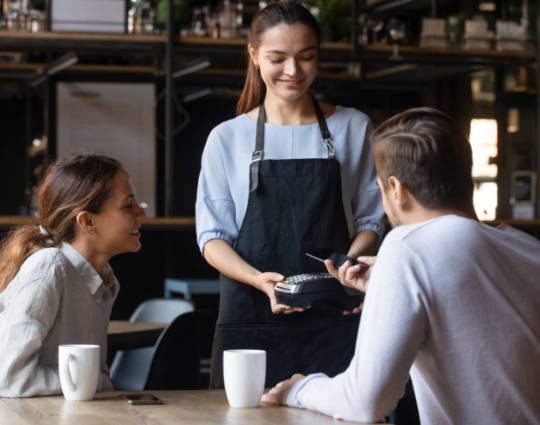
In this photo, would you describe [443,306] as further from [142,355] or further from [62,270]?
[142,355]

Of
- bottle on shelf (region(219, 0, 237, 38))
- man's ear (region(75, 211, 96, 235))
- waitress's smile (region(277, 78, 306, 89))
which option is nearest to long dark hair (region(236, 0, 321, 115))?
waitress's smile (region(277, 78, 306, 89))

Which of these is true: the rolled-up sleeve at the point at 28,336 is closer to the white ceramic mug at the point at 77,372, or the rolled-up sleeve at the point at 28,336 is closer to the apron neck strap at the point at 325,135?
the white ceramic mug at the point at 77,372

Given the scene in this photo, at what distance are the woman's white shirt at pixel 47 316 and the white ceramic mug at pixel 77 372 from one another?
0.09m

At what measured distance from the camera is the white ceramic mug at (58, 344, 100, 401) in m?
1.46

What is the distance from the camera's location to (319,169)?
2.11 metres

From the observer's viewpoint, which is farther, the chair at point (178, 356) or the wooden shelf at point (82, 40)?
the wooden shelf at point (82, 40)

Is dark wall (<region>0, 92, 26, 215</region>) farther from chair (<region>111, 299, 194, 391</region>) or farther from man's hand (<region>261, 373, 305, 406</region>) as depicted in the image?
man's hand (<region>261, 373, 305, 406</region>)

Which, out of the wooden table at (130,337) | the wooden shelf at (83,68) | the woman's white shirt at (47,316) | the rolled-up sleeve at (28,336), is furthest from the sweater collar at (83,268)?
the wooden shelf at (83,68)

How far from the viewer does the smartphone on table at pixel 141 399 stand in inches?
56.8

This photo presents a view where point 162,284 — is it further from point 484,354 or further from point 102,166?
point 484,354

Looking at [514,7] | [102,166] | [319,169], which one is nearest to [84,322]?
[102,166]

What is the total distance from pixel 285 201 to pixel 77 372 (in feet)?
2.72

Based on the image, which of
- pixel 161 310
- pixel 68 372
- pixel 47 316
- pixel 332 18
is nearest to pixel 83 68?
pixel 332 18

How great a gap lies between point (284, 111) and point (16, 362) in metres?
0.95
